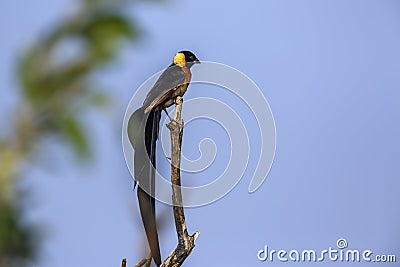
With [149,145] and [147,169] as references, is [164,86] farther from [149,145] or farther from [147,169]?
[147,169]

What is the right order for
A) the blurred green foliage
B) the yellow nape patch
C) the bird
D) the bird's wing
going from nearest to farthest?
1. the blurred green foliage
2. the bird
3. the bird's wing
4. the yellow nape patch

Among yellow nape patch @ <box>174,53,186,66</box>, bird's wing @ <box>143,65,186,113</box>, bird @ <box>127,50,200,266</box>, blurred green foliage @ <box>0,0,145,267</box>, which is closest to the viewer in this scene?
blurred green foliage @ <box>0,0,145,267</box>

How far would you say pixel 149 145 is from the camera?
3.28 meters

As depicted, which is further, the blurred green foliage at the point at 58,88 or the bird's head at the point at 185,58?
the bird's head at the point at 185,58

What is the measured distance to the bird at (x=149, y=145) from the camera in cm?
316

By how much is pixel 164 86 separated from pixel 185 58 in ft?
2.18

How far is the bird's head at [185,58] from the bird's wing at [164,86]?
0.62 feet

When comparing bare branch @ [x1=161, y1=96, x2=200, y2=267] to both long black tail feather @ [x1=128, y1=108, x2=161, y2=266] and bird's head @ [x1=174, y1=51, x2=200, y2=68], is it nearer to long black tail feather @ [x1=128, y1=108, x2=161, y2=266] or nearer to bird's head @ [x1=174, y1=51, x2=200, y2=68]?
long black tail feather @ [x1=128, y1=108, x2=161, y2=266]

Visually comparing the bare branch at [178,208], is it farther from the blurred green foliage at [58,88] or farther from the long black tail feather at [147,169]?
the blurred green foliage at [58,88]

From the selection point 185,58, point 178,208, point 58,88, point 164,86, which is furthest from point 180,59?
point 58,88

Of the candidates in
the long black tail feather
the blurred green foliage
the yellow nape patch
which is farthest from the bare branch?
the blurred green foliage

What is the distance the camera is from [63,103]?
0.53 metres

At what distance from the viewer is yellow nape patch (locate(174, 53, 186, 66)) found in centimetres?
424

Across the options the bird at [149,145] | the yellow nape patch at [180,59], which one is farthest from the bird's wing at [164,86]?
the yellow nape patch at [180,59]
